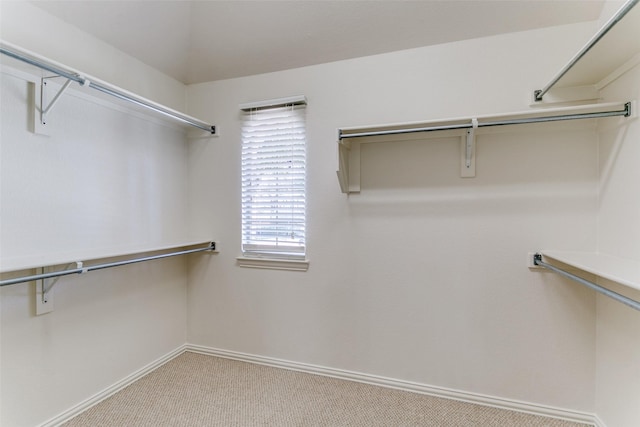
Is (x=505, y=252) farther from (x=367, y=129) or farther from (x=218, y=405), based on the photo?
(x=218, y=405)

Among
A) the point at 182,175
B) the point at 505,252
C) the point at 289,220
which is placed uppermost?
the point at 182,175

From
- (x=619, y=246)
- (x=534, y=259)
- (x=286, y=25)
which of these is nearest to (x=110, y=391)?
(x=286, y=25)

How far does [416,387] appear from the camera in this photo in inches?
77.9

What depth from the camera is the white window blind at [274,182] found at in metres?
2.24

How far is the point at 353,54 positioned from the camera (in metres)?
2.06

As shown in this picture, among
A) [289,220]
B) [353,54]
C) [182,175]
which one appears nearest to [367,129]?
[353,54]

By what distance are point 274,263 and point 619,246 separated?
6.60 ft

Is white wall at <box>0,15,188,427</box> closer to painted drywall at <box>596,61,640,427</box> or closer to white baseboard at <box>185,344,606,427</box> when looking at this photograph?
white baseboard at <box>185,344,606,427</box>

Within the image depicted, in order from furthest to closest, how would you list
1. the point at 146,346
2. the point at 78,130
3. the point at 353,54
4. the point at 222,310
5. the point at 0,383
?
the point at 222,310 < the point at 146,346 < the point at 353,54 < the point at 78,130 < the point at 0,383

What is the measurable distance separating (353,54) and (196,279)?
2110mm

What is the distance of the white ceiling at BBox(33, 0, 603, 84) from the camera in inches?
66.7

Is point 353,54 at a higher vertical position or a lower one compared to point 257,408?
higher

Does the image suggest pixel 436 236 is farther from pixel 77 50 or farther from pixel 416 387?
pixel 77 50

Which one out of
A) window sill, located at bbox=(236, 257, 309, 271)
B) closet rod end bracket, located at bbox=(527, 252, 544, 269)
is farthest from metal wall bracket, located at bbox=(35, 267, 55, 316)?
closet rod end bracket, located at bbox=(527, 252, 544, 269)
